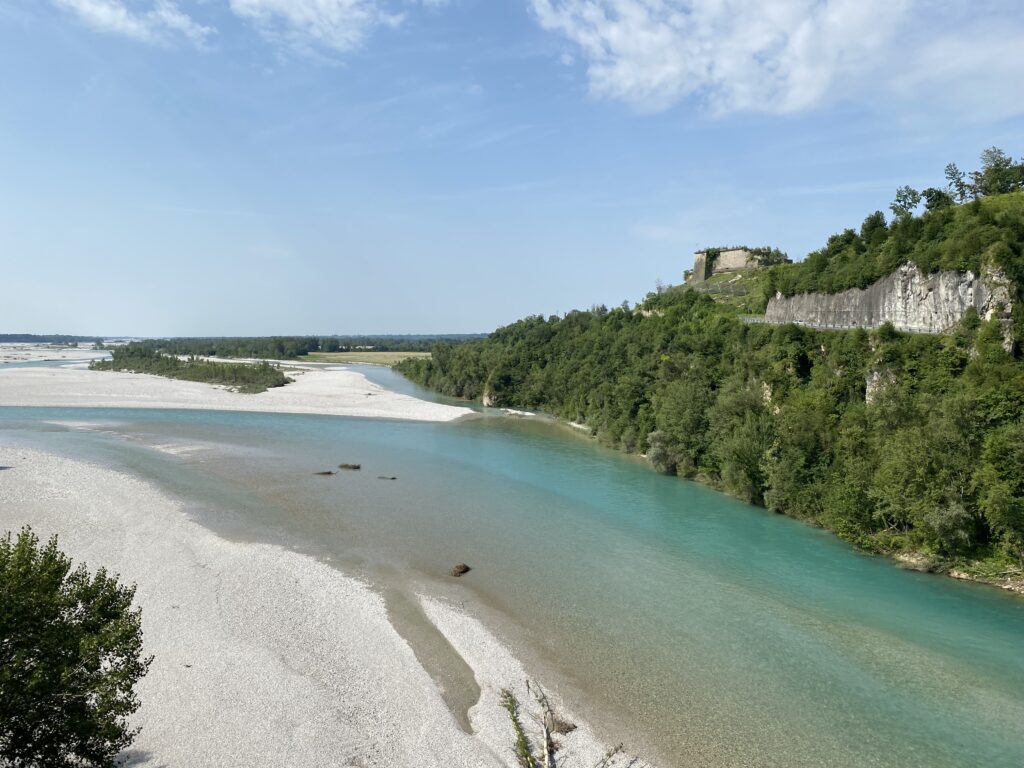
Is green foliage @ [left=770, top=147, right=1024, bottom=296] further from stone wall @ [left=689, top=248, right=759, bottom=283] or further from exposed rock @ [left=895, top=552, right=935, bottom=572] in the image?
stone wall @ [left=689, top=248, right=759, bottom=283]

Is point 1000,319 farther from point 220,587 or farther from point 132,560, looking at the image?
point 132,560

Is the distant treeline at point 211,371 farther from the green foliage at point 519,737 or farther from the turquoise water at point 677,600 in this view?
the green foliage at point 519,737

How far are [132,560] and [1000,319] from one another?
4367cm

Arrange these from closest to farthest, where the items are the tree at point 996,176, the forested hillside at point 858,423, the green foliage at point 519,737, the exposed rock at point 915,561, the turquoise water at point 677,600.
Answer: the green foliage at point 519,737
the turquoise water at point 677,600
the forested hillside at point 858,423
the exposed rock at point 915,561
the tree at point 996,176

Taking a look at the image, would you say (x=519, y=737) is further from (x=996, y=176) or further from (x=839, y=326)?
(x=996, y=176)

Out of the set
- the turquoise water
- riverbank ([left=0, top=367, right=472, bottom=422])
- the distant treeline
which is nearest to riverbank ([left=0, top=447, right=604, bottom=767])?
the turquoise water

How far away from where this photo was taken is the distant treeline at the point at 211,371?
112 metres

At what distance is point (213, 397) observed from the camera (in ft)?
305

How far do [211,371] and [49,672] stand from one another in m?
119

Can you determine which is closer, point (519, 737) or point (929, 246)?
point (519, 737)

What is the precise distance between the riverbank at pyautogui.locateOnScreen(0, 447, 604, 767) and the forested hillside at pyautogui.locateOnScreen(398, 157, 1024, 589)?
813 inches

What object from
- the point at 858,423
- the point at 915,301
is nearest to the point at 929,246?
the point at 915,301

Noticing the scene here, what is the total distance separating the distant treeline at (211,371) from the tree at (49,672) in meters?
95.6

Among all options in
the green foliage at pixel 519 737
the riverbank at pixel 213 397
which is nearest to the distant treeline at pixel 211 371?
the riverbank at pixel 213 397
